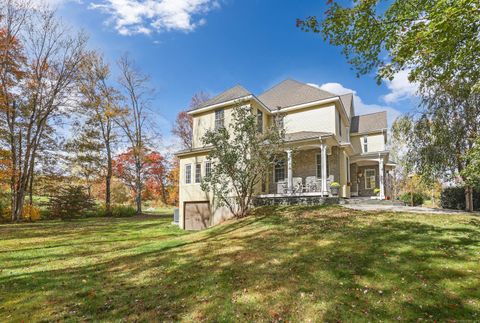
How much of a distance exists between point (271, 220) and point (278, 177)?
6276 millimetres

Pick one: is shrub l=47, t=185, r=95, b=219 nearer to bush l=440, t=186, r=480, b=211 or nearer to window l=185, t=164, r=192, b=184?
window l=185, t=164, r=192, b=184

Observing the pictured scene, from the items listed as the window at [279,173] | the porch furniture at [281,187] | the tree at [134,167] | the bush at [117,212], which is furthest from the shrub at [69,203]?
the porch furniture at [281,187]

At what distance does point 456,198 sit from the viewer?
15.9 meters

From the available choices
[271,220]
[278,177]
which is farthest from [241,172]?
[278,177]

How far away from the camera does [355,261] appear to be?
5.76 m

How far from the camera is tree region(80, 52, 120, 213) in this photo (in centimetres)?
2442

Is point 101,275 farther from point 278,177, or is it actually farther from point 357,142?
point 357,142

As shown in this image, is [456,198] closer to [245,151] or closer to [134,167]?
[245,151]

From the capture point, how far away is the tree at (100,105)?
2442 centimetres

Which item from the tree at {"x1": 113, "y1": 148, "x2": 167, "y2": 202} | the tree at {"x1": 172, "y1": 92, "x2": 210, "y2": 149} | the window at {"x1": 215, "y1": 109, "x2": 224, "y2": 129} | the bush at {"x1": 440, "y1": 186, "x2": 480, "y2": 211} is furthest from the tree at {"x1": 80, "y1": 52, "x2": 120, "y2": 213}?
the bush at {"x1": 440, "y1": 186, "x2": 480, "y2": 211}

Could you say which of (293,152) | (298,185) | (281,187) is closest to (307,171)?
(298,185)

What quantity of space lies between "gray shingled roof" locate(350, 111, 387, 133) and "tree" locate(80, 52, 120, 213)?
23366mm

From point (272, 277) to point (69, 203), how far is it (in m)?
22.0

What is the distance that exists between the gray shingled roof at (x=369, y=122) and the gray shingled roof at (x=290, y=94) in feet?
19.8
